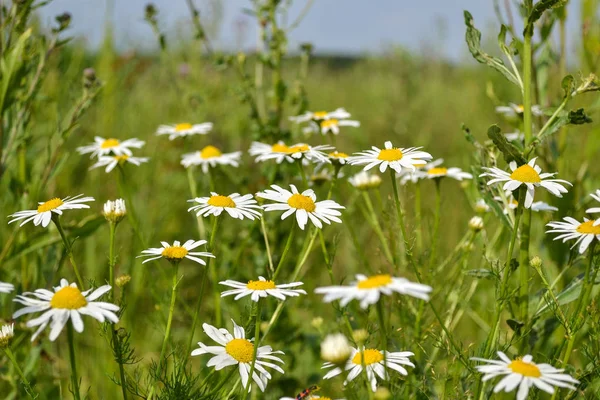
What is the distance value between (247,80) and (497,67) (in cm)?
101

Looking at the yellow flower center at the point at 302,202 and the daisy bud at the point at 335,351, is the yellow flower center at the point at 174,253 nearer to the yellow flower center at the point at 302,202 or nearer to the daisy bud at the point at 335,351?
the yellow flower center at the point at 302,202

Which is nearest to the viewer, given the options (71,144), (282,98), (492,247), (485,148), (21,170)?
(485,148)

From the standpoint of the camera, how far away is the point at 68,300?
90 cm

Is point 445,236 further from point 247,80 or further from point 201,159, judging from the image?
point 201,159

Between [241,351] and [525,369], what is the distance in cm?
48

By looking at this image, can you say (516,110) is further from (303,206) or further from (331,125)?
(303,206)

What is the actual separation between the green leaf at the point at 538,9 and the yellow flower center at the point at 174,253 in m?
0.88

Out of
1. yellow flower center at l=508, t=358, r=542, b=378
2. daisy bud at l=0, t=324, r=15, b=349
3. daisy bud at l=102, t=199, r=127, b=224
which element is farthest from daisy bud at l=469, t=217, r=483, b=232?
daisy bud at l=0, t=324, r=15, b=349

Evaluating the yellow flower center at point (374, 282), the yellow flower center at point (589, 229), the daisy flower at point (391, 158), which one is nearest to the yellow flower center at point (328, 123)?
the daisy flower at point (391, 158)

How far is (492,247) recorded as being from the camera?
1.59 m

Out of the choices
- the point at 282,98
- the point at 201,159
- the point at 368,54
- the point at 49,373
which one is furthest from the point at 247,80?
the point at 368,54

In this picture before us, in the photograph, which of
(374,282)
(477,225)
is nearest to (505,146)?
(477,225)

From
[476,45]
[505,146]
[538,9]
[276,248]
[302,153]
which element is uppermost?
[538,9]

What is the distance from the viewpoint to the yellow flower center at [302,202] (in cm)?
117
